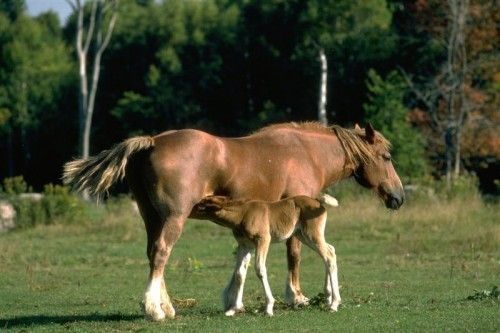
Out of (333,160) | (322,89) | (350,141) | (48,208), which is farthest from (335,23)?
(333,160)

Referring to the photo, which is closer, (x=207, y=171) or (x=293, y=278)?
(x=207, y=171)

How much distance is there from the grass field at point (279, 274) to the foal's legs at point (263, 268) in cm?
18

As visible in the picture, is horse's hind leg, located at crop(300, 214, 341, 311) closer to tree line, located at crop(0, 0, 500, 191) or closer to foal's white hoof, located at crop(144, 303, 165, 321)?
foal's white hoof, located at crop(144, 303, 165, 321)

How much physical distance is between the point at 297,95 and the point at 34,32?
17165 mm

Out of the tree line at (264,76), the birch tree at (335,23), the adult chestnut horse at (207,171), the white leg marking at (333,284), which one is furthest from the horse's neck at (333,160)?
the birch tree at (335,23)

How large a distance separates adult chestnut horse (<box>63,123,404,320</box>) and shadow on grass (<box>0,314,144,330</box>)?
2.50 feet

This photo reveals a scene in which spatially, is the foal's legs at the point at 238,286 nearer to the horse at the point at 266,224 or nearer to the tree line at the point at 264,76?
the horse at the point at 266,224

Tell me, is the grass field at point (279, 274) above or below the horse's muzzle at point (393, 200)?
below

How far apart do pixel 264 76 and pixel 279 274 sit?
32.9 m

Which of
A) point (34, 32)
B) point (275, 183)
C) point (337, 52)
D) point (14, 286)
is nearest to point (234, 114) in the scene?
point (337, 52)

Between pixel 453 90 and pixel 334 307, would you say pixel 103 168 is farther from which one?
pixel 453 90

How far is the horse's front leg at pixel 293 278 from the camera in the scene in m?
13.6

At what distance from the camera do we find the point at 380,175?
1489 cm

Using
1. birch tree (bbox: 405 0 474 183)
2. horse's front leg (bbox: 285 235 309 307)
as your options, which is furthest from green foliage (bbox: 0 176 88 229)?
horse's front leg (bbox: 285 235 309 307)
